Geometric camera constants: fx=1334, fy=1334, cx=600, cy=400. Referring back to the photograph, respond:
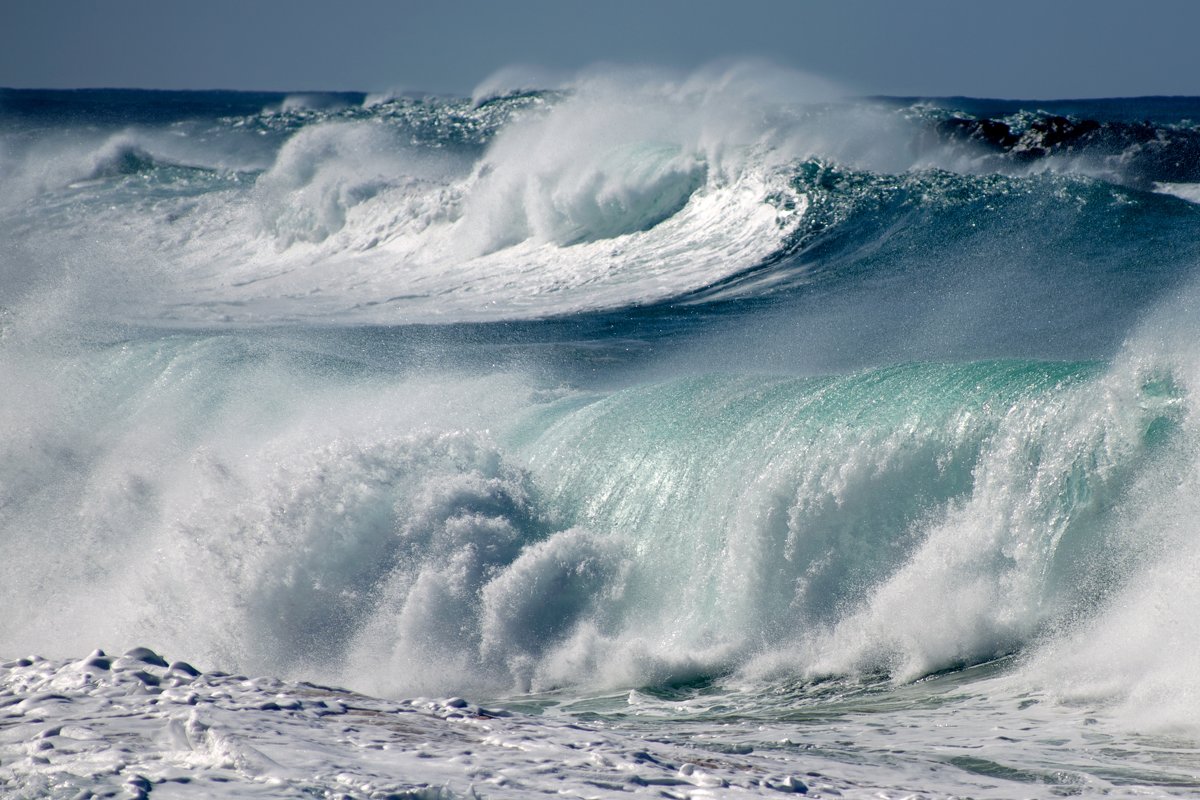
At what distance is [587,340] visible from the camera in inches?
642

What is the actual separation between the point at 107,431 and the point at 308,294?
817 cm

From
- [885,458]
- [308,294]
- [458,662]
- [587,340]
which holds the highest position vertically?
[308,294]

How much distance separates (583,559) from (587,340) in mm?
6938

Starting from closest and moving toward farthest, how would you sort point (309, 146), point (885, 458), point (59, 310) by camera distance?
1. point (885, 458)
2. point (59, 310)
3. point (309, 146)

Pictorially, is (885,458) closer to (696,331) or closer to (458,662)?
(458,662)

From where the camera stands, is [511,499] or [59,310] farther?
[59,310]

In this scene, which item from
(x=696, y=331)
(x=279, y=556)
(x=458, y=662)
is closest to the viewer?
(x=458, y=662)

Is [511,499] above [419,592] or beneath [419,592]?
above

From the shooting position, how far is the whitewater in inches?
220

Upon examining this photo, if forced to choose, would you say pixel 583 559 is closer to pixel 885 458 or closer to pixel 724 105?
pixel 885 458

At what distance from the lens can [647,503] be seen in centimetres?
1001

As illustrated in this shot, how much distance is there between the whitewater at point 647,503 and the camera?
559cm

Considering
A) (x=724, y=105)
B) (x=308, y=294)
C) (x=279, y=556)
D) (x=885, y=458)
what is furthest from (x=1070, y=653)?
(x=724, y=105)

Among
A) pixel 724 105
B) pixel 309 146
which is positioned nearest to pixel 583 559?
pixel 724 105
